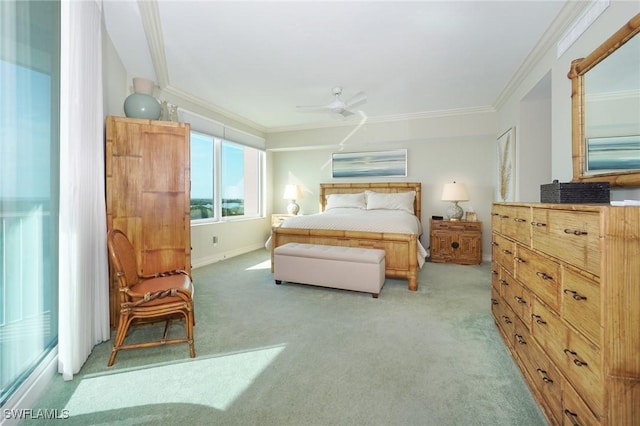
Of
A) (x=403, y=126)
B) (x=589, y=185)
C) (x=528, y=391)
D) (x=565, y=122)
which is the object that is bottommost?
(x=528, y=391)

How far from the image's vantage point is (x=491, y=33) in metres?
2.58

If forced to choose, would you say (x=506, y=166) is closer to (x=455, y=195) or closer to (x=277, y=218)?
(x=455, y=195)

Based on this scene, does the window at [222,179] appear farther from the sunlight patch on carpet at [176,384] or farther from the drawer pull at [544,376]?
the drawer pull at [544,376]

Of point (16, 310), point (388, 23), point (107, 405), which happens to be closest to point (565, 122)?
point (388, 23)

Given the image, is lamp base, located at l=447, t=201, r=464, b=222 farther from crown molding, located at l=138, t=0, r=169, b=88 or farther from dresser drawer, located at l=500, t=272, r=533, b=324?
crown molding, located at l=138, t=0, r=169, b=88

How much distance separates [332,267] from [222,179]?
113 inches

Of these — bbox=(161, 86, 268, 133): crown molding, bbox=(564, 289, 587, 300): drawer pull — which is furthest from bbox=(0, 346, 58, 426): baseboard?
bbox=(161, 86, 268, 133): crown molding

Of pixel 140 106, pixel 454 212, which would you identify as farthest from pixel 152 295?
pixel 454 212

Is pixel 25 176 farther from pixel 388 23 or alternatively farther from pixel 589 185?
pixel 589 185

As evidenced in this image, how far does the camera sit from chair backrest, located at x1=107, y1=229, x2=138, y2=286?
1779 millimetres

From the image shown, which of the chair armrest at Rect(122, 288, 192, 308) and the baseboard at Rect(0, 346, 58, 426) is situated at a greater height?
the chair armrest at Rect(122, 288, 192, 308)

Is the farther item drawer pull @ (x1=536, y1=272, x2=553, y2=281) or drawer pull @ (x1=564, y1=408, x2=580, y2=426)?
drawer pull @ (x1=536, y1=272, x2=553, y2=281)

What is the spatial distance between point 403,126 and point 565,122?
305 centimetres

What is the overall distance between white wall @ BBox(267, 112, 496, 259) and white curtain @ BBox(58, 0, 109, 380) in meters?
4.19
